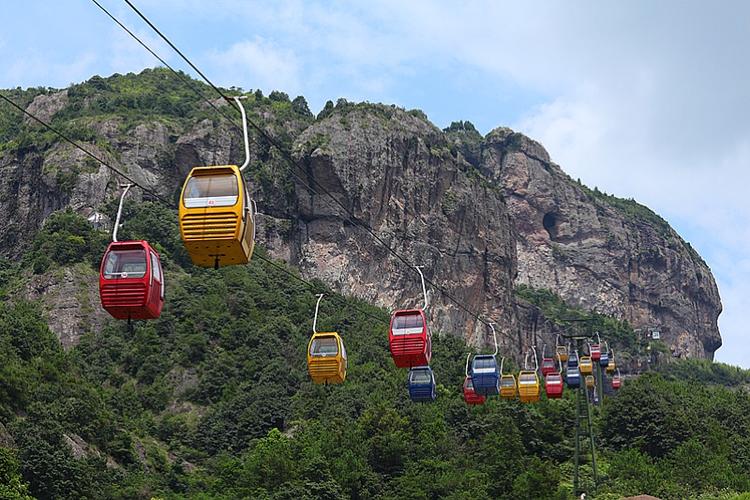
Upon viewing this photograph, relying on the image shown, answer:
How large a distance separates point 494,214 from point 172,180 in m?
33.3

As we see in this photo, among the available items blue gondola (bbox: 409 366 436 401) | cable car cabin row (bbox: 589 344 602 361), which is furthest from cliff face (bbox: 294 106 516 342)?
blue gondola (bbox: 409 366 436 401)

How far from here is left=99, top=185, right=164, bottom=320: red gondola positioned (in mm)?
16969

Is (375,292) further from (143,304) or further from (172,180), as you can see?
(143,304)

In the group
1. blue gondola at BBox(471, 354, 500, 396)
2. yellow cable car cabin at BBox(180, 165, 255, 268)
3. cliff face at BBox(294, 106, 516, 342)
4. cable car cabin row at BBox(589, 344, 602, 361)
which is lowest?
blue gondola at BBox(471, 354, 500, 396)

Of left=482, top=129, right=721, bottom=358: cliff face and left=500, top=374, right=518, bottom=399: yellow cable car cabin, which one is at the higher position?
left=482, top=129, right=721, bottom=358: cliff face

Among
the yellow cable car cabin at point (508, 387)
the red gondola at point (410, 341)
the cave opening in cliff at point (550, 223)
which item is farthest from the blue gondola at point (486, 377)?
the cave opening in cliff at point (550, 223)

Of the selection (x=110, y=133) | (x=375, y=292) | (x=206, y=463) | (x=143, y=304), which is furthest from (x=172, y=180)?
(x=143, y=304)

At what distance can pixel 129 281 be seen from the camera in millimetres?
17000

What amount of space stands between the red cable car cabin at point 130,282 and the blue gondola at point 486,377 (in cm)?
1966

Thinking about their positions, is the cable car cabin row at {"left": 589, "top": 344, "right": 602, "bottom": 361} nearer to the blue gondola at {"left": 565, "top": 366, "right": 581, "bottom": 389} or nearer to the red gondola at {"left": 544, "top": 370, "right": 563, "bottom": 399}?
the blue gondola at {"left": 565, "top": 366, "right": 581, "bottom": 389}

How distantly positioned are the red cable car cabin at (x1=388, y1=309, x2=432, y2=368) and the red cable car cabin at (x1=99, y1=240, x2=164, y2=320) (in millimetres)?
9124

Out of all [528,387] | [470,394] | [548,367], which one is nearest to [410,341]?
[470,394]

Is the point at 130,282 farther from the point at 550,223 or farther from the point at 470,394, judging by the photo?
the point at 550,223

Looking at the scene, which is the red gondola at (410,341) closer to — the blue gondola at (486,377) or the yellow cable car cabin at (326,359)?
the yellow cable car cabin at (326,359)
